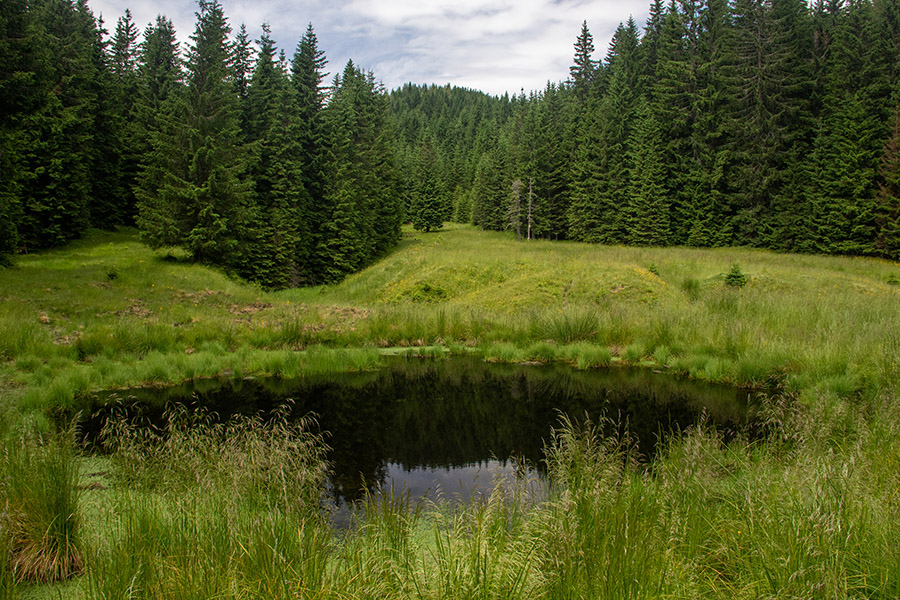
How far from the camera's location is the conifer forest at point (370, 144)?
27.4m

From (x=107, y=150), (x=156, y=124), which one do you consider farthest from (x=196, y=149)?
(x=107, y=150)

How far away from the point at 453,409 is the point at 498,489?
5.71m

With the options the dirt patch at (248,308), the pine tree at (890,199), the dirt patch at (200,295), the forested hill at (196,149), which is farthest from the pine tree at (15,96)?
the pine tree at (890,199)

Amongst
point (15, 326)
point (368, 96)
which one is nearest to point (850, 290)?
point (15, 326)

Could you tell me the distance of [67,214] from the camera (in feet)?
97.2

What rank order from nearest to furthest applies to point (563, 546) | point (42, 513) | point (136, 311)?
1. point (563, 546)
2. point (42, 513)
3. point (136, 311)

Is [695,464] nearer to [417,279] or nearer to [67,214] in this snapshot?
[417,279]

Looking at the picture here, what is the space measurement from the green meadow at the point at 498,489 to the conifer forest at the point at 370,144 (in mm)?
6596

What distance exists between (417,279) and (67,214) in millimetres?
22265

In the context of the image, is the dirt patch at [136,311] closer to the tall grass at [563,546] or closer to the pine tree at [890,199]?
Answer: the tall grass at [563,546]

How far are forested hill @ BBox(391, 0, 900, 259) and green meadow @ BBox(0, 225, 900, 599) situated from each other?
843 cm

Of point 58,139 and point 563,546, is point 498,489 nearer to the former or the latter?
point 563,546

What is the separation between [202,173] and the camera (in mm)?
27469

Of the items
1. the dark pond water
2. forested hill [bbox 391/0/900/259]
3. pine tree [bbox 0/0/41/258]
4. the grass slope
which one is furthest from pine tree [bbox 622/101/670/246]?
pine tree [bbox 0/0/41/258]
